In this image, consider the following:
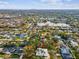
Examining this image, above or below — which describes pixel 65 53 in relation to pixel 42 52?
below

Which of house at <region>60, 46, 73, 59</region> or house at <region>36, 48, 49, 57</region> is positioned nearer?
house at <region>60, 46, 73, 59</region>

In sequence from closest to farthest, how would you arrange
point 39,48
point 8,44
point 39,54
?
point 39,54 → point 39,48 → point 8,44

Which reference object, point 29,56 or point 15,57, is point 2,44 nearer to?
point 15,57

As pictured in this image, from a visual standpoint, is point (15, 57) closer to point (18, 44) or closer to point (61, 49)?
point (18, 44)

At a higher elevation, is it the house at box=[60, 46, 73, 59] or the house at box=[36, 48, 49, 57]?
the house at box=[36, 48, 49, 57]

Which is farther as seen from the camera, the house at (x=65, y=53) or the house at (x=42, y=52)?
the house at (x=42, y=52)

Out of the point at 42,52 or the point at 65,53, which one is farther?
the point at 65,53

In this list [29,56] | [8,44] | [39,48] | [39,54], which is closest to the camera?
[29,56]

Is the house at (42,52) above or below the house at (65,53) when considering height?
above

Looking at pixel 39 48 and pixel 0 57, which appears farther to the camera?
pixel 39 48

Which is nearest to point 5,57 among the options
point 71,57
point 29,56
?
point 29,56
